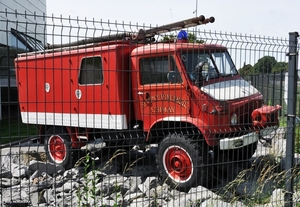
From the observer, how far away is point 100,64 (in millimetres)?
A: 6270

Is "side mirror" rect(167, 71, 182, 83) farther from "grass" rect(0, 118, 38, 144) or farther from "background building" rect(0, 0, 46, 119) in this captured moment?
"grass" rect(0, 118, 38, 144)

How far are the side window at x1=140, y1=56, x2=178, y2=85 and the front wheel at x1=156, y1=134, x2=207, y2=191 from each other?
1.00 meters

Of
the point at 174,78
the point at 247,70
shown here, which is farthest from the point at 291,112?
the point at 174,78

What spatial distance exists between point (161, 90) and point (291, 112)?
2093 mm

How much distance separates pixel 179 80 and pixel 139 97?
0.83 meters

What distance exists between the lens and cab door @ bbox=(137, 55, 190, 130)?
17.8 ft

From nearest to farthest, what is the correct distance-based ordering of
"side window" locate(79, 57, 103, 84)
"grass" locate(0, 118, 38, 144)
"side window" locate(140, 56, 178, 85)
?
"grass" locate(0, 118, 38, 144) < "side window" locate(140, 56, 178, 85) < "side window" locate(79, 57, 103, 84)

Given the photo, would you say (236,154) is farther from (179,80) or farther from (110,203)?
(110,203)

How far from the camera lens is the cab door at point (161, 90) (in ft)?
17.8

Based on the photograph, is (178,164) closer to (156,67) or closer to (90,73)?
(156,67)

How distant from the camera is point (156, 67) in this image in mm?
5844

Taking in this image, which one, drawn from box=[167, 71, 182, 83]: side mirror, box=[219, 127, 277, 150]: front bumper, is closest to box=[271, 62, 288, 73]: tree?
box=[219, 127, 277, 150]: front bumper

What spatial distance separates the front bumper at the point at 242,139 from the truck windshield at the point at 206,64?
990 mm

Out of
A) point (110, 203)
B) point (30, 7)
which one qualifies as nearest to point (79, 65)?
point (110, 203)
